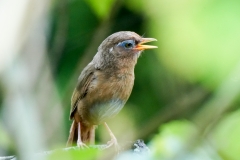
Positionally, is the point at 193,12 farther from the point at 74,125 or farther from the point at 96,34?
the point at 96,34

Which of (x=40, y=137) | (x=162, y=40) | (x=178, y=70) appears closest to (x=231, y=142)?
(x=40, y=137)

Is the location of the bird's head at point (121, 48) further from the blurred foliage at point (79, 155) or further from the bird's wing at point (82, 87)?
the blurred foliage at point (79, 155)

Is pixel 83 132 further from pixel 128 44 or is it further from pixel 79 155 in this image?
pixel 79 155

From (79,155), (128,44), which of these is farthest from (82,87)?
(79,155)

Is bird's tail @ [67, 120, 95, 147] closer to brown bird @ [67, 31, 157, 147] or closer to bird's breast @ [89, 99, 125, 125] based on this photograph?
brown bird @ [67, 31, 157, 147]

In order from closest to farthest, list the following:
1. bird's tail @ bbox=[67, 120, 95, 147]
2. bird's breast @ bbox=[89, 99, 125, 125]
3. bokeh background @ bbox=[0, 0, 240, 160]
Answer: bokeh background @ bbox=[0, 0, 240, 160]
bird's breast @ bbox=[89, 99, 125, 125]
bird's tail @ bbox=[67, 120, 95, 147]

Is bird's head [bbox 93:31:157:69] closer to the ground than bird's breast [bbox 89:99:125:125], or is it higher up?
higher up

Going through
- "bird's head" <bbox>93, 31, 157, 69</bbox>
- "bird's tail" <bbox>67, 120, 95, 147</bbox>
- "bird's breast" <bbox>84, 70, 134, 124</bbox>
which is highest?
"bird's head" <bbox>93, 31, 157, 69</bbox>

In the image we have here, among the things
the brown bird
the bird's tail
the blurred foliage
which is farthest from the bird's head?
the blurred foliage
